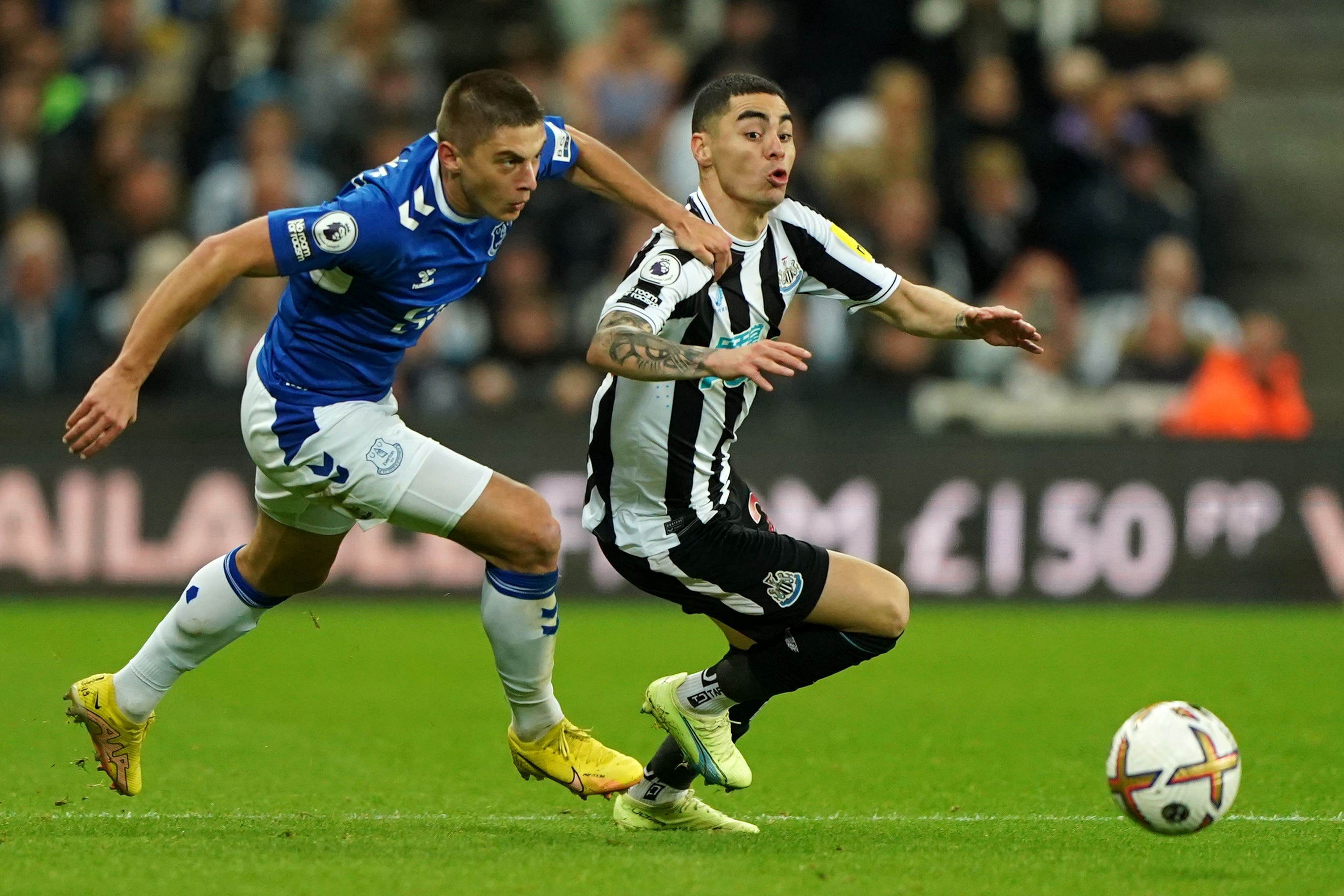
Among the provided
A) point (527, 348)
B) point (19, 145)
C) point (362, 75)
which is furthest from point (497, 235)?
point (19, 145)

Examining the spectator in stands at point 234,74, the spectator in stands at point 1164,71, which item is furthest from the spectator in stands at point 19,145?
the spectator in stands at point 1164,71

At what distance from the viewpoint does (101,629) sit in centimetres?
1109

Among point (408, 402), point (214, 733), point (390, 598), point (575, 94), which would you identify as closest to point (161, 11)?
point (575, 94)

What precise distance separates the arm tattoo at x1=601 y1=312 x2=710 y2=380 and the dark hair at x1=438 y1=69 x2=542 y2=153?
2.50ft

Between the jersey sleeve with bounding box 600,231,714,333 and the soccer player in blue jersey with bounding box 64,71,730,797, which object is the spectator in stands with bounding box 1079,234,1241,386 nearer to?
the soccer player in blue jersey with bounding box 64,71,730,797

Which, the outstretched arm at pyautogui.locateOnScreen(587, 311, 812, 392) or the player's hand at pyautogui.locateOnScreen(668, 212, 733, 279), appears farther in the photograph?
the player's hand at pyautogui.locateOnScreen(668, 212, 733, 279)

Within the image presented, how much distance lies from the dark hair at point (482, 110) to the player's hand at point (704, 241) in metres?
0.53

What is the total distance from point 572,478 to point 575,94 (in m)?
3.71

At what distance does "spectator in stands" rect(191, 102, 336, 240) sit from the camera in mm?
13664

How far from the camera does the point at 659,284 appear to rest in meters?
5.50

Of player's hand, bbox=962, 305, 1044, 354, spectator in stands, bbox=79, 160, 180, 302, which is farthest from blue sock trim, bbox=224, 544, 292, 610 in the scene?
spectator in stands, bbox=79, 160, 180, 302

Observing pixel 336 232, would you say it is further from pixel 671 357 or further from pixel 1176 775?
pixel 1176 775

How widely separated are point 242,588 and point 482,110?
1.75 meters

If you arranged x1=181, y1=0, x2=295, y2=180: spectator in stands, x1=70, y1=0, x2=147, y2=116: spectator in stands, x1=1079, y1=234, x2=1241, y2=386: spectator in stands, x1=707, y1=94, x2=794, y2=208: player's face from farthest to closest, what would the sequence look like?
1. x1=70, y1=0, x2=147, y2=116: spectator in stands
2. x1=181, y1=0, x2=295, y2=180: spectator in stands
3. x1=1079, y1=234, x2=1241, y2=386: spectator in stands
4. x1=707, y1=94, x2=794, y2=208: player's face
